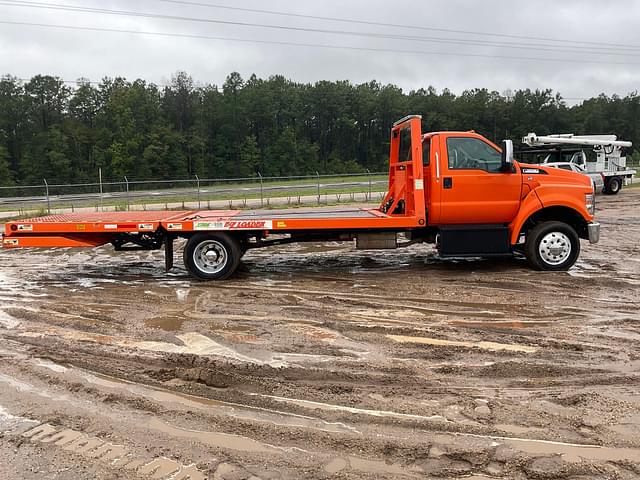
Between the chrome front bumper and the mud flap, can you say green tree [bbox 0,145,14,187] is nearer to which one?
the mud flap

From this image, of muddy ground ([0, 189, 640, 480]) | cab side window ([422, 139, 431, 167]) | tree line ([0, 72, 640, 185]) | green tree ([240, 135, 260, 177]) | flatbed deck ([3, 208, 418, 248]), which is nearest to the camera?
muddy ground ([0, 189, 640, 480])

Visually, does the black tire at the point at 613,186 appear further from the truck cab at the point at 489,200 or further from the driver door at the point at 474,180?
the driver door at the point at 474,180

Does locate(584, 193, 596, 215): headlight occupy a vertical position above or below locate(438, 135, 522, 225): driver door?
below

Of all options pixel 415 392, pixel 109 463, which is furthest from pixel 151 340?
pixel 415 392

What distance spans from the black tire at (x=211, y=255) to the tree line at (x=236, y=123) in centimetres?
6194

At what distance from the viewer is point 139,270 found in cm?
1062

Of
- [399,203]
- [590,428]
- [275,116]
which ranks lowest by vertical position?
[590,428]

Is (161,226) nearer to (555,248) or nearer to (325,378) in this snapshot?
(325,378)

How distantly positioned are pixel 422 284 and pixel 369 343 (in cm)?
309

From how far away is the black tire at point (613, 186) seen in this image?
94.5 feet

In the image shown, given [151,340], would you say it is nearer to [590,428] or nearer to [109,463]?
[109,463]

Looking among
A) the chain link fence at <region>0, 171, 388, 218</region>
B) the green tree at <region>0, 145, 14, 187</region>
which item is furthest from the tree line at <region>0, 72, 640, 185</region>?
the chain link fence at <region>0, 171, 388, 218</region>

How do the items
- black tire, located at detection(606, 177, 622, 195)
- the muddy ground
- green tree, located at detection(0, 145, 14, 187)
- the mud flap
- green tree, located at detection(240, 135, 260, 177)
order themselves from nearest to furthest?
the muddy ground < the mud flap < black tire, located at detection(606, 177, 622, 195) < green tree, located at detection(0, 145, 14, 187) < green tree, located at detection(240, 135, 260, 177)

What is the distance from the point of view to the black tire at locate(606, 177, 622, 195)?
2881 cm
